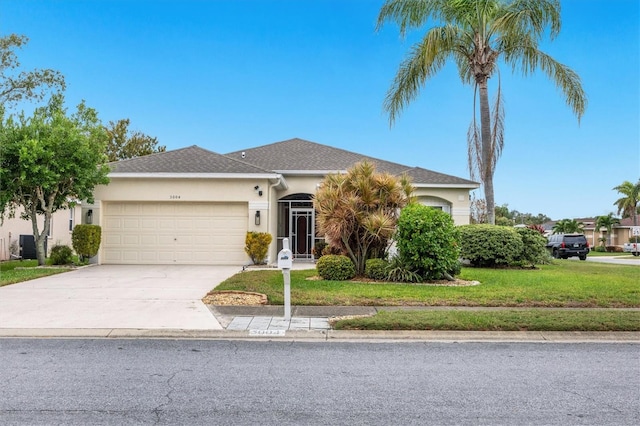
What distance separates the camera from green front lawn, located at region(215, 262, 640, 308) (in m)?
9.39

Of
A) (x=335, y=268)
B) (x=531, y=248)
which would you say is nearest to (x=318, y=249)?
(x=335, y=268)

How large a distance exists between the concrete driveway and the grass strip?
2.64 m

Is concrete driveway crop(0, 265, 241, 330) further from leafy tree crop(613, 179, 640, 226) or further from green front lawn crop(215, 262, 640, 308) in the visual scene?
leafy tree crop(613, 179, 640, 226)

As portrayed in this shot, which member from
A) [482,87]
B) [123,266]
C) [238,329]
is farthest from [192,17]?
[238,329]

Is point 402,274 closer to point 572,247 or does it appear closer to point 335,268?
point 335,268

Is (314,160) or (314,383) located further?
(314,160)

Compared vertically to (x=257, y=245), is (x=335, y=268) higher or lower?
lower

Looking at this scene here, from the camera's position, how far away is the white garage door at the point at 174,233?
18.1 m

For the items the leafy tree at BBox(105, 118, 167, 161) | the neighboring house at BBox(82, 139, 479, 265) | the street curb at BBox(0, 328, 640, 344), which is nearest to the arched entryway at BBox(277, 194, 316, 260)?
the neighboring house at BBox(82, 139, 479, 265)

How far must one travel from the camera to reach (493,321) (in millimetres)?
7629

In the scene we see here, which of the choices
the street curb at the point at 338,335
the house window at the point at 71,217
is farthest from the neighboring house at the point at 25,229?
the street curb at the point at 338,335

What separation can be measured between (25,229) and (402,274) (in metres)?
20.1

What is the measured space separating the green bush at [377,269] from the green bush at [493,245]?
15.3 ft

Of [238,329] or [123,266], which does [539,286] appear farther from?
[123,266]
